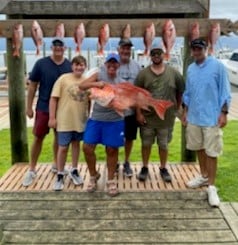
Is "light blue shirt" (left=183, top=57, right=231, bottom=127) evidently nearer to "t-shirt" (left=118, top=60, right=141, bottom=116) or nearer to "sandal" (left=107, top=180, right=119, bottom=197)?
"t-shirt" (left=118, top=60, right=141, bottom=116)

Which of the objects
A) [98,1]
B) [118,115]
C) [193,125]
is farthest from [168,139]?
[98,1]

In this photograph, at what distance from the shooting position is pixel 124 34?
204 inches

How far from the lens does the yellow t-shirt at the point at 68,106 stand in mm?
4855

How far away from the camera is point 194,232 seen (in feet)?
13.4

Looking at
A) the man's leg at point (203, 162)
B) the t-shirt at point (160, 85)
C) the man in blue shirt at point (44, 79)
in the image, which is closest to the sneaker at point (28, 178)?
the man in blue shirt at point (44, 79)

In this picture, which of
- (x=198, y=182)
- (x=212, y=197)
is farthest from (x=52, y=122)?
(x=212, y=197)

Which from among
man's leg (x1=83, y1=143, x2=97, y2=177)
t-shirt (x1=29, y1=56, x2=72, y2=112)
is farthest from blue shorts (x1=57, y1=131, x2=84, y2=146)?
t-shirt (x1=29, y1=56, x2=72, y2=112)

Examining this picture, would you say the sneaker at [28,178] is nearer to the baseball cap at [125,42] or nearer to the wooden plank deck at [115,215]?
the wooden plank deck at [115,215]

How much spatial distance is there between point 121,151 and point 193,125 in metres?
2.79

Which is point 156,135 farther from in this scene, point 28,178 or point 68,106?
point 28,178

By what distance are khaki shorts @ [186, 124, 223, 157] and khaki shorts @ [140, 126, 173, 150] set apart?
0.33 metres

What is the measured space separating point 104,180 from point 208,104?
1.53 m

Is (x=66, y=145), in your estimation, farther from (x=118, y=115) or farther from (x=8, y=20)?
(x=8, y=20)

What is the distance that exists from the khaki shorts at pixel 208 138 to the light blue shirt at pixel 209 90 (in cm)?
7
